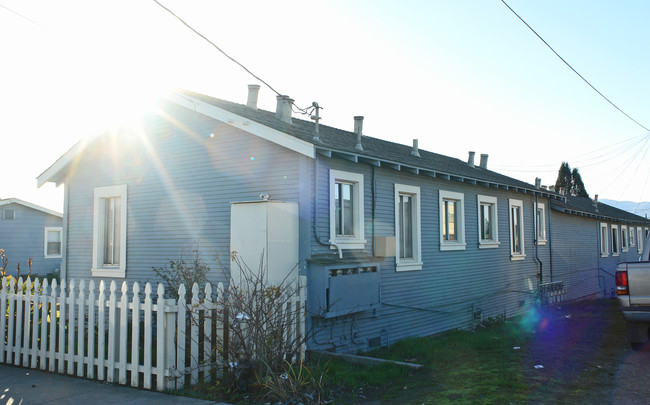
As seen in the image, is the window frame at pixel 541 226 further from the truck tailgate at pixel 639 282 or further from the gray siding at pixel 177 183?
the gray siding at pixel 177 183

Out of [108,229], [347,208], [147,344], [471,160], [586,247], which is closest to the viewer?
[147,344]

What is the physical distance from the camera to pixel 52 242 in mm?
27297

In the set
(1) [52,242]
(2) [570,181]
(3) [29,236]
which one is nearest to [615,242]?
(1) [52,242]

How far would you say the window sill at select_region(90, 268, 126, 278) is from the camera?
12.1 metres

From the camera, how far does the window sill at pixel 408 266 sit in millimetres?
11445

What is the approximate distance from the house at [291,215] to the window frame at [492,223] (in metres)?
0.07

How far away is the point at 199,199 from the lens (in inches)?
431

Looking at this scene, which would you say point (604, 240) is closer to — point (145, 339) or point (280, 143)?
point (280, 143)

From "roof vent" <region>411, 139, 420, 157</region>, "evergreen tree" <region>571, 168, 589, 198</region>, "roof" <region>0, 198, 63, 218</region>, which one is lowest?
"roof" <region>0, 198, 63, 218</region>

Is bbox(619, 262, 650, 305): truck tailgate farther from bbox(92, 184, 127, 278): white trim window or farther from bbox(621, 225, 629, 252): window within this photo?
bbox(621, 225, 629, 252): window

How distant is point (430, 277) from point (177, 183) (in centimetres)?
595

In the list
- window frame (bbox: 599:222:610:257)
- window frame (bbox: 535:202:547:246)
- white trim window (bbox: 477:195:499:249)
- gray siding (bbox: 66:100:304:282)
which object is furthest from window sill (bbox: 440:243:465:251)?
window frame (bbox: 599:222:610:257)

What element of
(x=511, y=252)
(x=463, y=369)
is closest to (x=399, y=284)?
(x=463, y=369)

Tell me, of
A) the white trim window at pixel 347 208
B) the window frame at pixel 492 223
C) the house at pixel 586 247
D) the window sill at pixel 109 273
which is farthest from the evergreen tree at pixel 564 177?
the window sill at pixel 109 273
